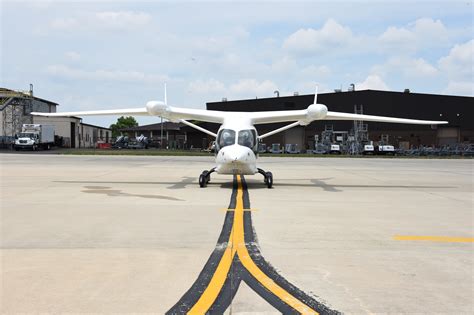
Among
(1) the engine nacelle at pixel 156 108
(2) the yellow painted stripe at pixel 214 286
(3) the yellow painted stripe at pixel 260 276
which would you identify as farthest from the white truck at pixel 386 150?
(2) the yellow painted stripe at pixel 214 286

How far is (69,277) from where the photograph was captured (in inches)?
211

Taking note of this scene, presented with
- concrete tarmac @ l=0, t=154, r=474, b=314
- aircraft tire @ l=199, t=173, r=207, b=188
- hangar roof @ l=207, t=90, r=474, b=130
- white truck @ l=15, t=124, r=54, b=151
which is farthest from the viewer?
hangar roof @ l=207, t=90, r=474, b=130

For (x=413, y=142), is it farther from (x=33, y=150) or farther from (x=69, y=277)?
(x=69, y=277)

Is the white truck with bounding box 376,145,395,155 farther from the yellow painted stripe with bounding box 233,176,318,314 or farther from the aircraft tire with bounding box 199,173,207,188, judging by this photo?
the yellow painted stripe with bounding box 233,176,318,314

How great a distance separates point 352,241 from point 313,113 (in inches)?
444

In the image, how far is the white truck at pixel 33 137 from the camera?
59562 mm

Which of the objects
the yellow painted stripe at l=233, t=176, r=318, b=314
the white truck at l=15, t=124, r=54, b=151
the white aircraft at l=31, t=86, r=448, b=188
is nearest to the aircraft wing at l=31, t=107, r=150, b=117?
the white aircraft at l=31, t=86, r=448, b=188

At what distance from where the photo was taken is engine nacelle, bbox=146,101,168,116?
60.8ft

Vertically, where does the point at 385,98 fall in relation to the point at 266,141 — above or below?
above

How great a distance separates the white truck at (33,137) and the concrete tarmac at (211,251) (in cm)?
5109

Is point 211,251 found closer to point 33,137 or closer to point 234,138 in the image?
point 234,138

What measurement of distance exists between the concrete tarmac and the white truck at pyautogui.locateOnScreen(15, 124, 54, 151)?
2012 inches

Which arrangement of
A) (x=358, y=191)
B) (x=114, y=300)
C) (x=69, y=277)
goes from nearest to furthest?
(x=114, y=300), (x=69, y=277), (x=358, y=191)

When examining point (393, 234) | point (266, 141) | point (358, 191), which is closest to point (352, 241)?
point (393, 234)
